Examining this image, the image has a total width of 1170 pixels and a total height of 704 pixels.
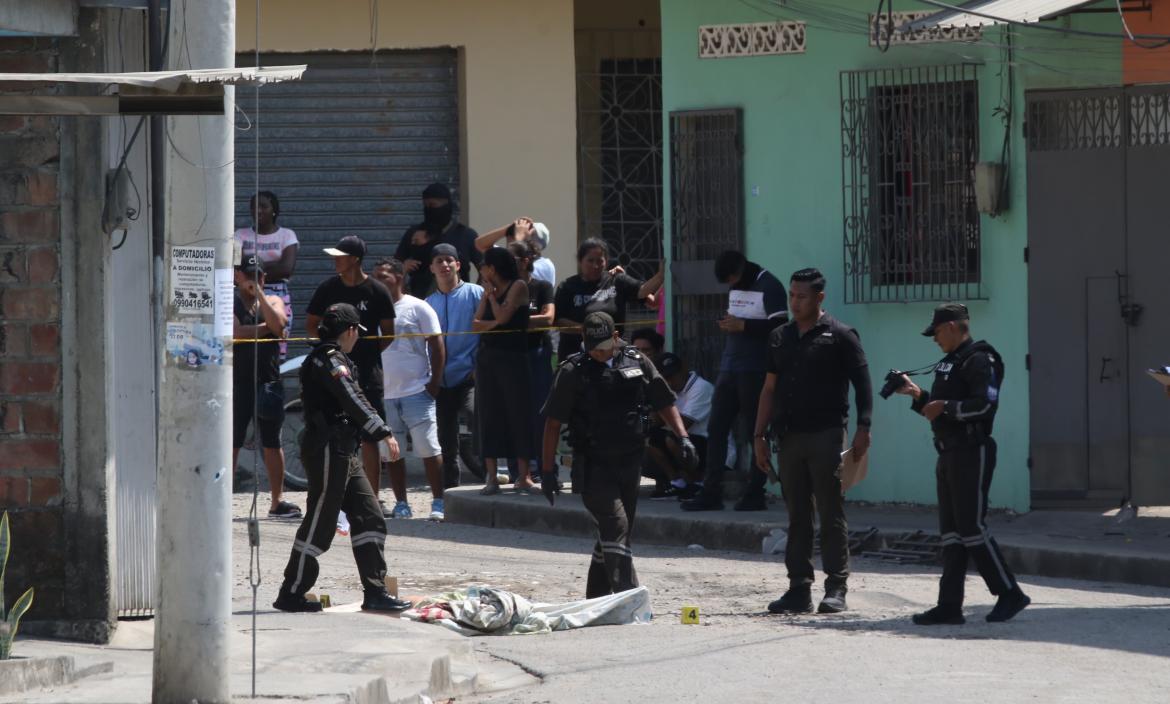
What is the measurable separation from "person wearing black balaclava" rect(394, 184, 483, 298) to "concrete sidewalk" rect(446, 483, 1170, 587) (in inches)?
92.0

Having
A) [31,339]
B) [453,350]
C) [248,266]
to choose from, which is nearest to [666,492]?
[453,350]

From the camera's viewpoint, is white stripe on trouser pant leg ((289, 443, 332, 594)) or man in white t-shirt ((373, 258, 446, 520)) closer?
white stripe on trouser pant leg ((289, 443, 332, 594))

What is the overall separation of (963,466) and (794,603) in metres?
1.22

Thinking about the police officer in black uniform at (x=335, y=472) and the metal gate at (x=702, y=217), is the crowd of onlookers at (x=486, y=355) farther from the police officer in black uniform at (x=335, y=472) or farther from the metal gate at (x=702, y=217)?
the police officer in black uniform at (x=335, y=472)

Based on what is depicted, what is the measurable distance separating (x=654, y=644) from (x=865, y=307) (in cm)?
517

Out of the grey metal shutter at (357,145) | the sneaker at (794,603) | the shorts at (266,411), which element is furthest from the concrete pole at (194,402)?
the grey metal shutter at (357,145)

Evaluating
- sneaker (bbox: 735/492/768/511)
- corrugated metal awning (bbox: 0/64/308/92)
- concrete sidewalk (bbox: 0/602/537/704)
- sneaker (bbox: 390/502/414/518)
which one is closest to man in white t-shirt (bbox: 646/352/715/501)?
sneaker (bbox: 735/492/768/511)

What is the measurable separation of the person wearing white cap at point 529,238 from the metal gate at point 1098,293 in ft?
13.1

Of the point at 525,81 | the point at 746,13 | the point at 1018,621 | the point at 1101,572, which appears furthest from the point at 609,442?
the point at 525,81

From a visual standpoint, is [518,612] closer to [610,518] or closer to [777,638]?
[610,518]

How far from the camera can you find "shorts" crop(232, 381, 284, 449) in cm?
1306

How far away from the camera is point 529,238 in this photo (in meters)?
14.7

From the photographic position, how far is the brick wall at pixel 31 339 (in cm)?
820

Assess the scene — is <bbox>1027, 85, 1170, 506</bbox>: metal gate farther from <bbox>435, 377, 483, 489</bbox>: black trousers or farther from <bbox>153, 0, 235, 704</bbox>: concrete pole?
<bbox>153, 0, 235, 704</bbox>: concrete pole
